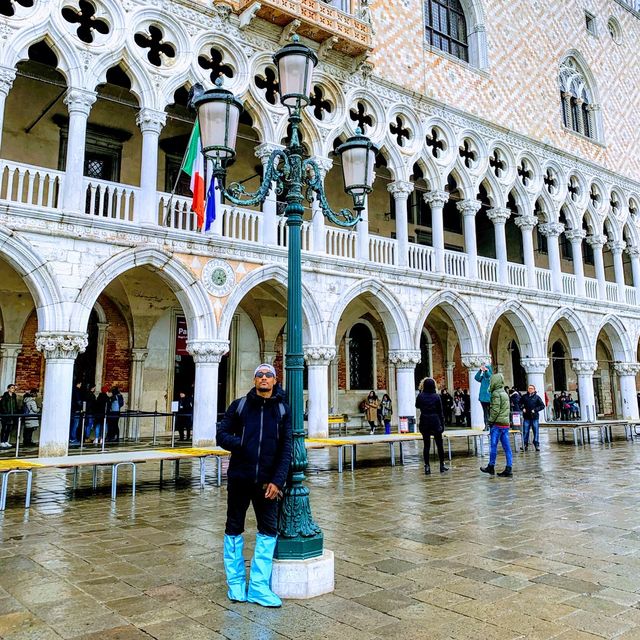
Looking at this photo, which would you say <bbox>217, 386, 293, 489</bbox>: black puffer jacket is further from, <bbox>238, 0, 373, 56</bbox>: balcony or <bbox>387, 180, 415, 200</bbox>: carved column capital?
<bbox>387, 180, 415, 200</bbox>: carved column capital

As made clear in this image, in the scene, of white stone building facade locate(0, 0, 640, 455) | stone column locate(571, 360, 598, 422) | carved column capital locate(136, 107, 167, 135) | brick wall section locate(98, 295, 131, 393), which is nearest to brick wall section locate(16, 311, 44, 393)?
white stone building facade locate(0, 0, 640, 455)

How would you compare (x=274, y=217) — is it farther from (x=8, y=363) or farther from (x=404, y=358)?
(x=8, y=363)

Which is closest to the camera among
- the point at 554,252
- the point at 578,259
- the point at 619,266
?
the point at 554,252

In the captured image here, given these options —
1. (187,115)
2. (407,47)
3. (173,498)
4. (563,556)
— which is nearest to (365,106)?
(407,47)

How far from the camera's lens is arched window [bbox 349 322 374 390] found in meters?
19.2

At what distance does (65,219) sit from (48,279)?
1.09m

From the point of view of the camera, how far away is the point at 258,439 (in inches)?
148

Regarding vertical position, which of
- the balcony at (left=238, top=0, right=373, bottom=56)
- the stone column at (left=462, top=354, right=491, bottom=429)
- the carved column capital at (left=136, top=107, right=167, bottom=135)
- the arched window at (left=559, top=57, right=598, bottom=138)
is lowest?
the stone column at (left=462, top=354, right=491, bottom=429)

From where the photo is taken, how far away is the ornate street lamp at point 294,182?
13.0ft

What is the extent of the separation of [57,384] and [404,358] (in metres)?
8.02

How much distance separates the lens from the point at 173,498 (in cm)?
744

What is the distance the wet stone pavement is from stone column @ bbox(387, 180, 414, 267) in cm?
781

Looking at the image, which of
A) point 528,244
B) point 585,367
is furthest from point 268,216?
point 585,367

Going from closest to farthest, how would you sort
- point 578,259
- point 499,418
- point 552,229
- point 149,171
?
point 499,418, point 149,171, point 552,229, point 578,259
